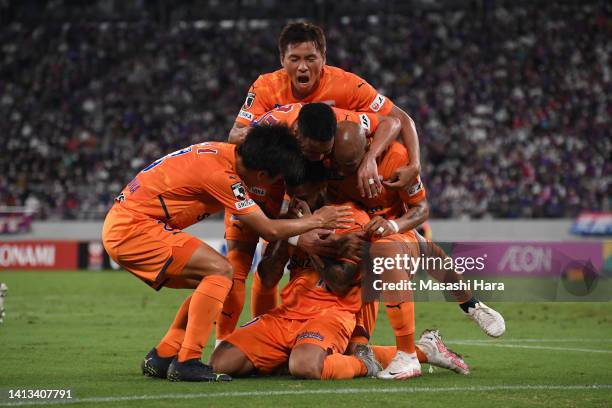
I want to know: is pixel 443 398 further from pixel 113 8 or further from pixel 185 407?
pixel 113 8

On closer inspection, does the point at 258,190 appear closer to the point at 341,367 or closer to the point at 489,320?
the point at 341,367

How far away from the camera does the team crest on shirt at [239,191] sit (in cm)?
660

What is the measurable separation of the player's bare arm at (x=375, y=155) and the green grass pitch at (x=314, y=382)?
1.36 metres

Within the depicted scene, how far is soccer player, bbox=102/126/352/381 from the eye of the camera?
21.7 feet

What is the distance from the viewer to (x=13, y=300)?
15570 mm

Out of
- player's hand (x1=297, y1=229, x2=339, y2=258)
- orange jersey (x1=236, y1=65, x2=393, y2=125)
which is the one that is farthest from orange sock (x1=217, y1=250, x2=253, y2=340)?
orange jersey (x1=236, y1=65, x2=393, y2=125)

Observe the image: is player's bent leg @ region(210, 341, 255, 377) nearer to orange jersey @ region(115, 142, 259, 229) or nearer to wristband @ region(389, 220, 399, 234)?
orange jersey @ region(115, 142, 259, 229)

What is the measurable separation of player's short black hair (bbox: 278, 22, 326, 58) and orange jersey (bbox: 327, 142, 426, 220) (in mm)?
1104

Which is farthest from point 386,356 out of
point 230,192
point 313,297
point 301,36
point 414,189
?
point 301,36

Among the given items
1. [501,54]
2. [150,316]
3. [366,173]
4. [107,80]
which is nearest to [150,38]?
[107,80]

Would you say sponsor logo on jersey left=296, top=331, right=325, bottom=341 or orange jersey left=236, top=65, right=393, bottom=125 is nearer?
sponsor logo on jersey left=296, top=331, right=325, bottom=341

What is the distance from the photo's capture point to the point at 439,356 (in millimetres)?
7262

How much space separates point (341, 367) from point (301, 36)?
2749mm

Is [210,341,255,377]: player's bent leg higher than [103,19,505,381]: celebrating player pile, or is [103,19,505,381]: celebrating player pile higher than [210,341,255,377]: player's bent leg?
[103,19,505,381]: celebrating player pile
